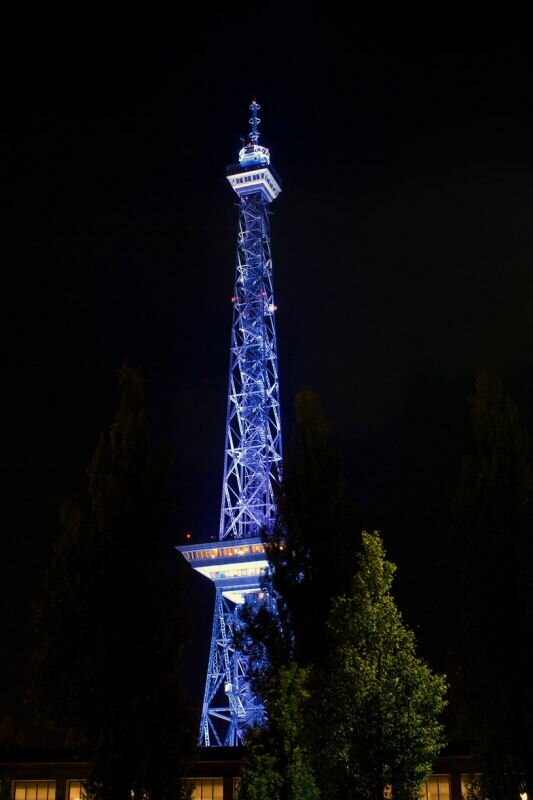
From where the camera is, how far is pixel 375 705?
25.5 metres

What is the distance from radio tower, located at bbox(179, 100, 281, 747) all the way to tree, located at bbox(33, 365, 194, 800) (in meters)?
40.7

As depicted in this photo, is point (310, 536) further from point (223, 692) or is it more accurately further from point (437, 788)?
point (223, 692)

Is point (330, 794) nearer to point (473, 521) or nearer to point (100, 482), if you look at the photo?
point (473, 521)

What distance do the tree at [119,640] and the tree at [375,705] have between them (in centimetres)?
573

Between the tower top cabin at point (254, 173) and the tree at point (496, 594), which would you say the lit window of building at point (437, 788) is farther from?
the tower top cabin at point (254, 173)

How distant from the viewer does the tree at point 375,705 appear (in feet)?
83.1

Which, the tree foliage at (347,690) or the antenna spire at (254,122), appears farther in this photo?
the antenna spire at (254,122)

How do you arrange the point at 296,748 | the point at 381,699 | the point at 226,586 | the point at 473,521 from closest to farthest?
the point at 381,699
the point at 296,748
the point at 473,521
the point at 226,586

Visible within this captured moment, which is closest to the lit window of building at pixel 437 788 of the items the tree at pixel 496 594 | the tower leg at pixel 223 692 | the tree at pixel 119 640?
the tree at pixel 496 594

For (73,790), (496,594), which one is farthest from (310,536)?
(73,790)

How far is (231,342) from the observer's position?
82.1m

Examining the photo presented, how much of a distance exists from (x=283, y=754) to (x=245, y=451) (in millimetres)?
51269

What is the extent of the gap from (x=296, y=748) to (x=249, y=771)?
1.42 meters

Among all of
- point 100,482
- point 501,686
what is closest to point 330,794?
point 501,686
